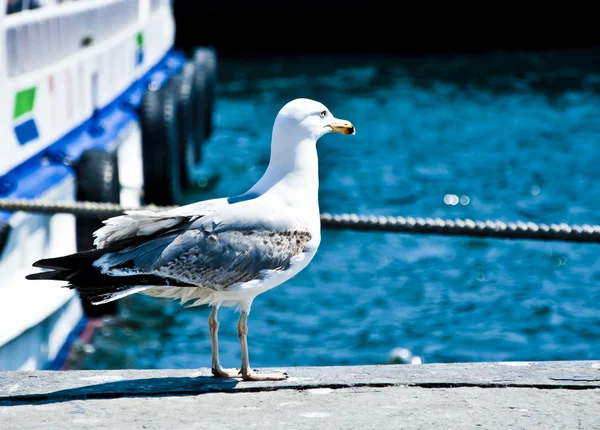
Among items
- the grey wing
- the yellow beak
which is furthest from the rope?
the grey wing

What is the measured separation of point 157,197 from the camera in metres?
11.4

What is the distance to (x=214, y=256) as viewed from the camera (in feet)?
11.6

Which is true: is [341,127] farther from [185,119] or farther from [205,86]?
[205,86]

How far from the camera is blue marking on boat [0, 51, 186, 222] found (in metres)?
6.96

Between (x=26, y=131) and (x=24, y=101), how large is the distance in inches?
8.0

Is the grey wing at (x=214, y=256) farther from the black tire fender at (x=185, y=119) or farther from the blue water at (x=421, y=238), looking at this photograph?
the black tire fender at (x=185, y=119)

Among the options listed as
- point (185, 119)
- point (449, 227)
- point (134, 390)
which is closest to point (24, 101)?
point (449, 227)

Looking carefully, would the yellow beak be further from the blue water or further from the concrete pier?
the blue water

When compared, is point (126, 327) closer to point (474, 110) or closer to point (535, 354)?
point (535, 354)

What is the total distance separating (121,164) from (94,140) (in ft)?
4.53

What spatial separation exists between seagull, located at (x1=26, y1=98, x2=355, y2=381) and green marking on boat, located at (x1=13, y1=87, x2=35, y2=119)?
373 centimetres

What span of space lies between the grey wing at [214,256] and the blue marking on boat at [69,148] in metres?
3.05

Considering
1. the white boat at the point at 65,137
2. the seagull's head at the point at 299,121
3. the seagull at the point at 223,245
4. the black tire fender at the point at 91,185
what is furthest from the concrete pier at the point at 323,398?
the black tire fender at the point at 91,185

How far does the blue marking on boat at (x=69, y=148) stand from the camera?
696 cm
